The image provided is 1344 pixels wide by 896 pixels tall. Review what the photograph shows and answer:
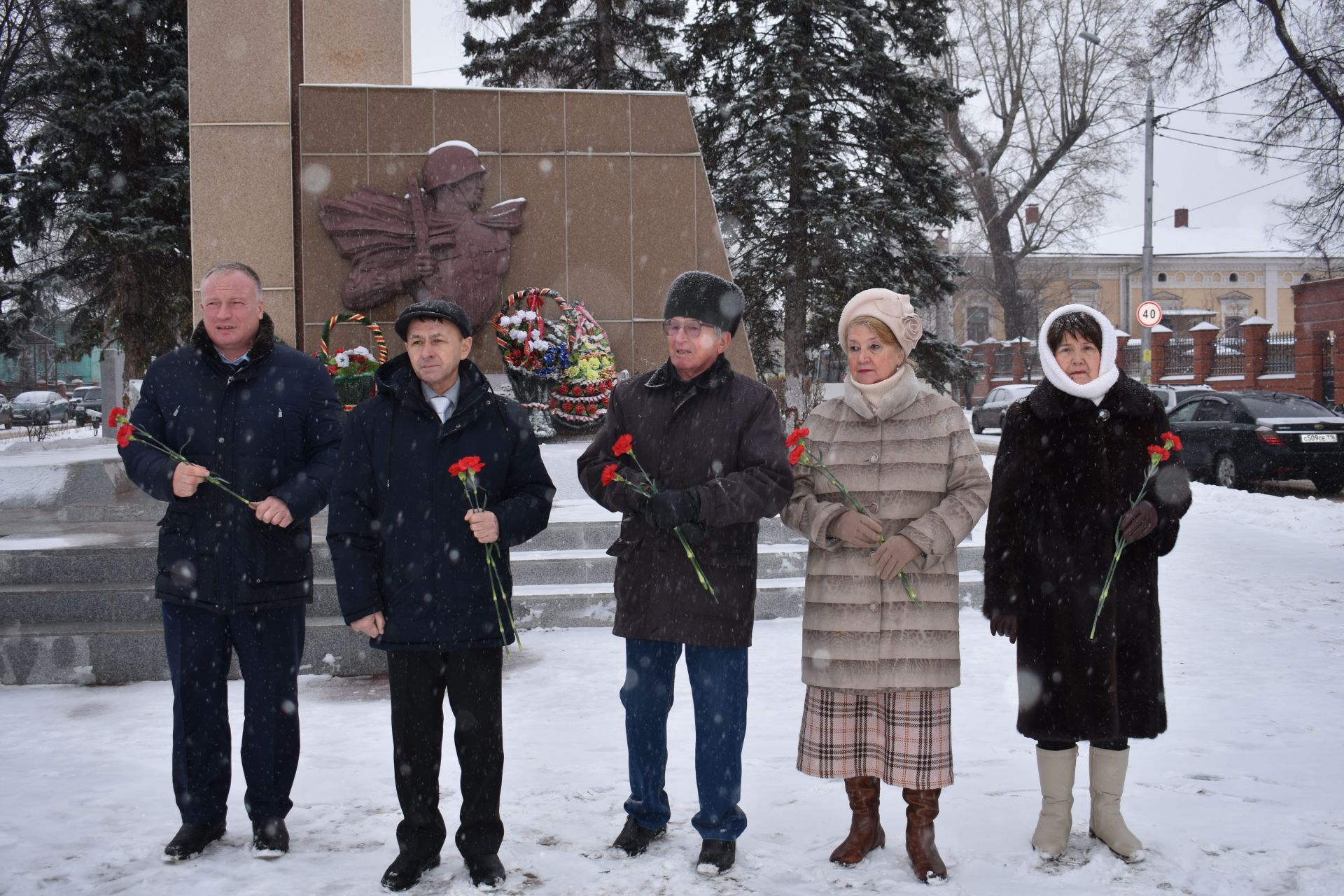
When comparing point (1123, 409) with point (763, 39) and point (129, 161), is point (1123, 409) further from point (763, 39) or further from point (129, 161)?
point (129, 161)

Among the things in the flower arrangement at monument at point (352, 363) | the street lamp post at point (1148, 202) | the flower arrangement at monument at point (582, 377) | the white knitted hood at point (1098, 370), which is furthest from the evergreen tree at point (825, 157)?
the white knitted hood at point (1098, 370)

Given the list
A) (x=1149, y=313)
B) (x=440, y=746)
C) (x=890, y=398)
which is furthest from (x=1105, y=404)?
(x=1149, y=313)

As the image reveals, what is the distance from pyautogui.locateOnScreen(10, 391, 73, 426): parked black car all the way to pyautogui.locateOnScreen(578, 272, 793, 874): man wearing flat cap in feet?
110

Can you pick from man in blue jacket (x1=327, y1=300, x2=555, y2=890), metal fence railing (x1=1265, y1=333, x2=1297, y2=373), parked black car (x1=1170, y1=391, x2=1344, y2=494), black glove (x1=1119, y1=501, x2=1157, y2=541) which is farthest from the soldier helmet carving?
metal fence railing (x1=1265, y1=333, x2=1297, y2=373)

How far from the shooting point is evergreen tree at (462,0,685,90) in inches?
856

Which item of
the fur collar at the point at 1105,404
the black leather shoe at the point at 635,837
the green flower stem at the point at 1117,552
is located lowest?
the black leather shoe at the point at 635,837

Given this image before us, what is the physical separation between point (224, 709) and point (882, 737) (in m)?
2.01

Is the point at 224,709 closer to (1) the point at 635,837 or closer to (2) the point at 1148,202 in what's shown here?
(1) the point at 635,837

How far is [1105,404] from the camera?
3.36 metres

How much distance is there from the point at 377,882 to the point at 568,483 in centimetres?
503

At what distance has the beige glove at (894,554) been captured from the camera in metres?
3.16

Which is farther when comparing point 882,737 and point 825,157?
point 825,157

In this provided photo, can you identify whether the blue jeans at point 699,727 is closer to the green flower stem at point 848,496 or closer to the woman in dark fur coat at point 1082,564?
the green flower stem at point 848,496

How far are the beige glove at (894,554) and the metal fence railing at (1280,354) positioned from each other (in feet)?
85.5
